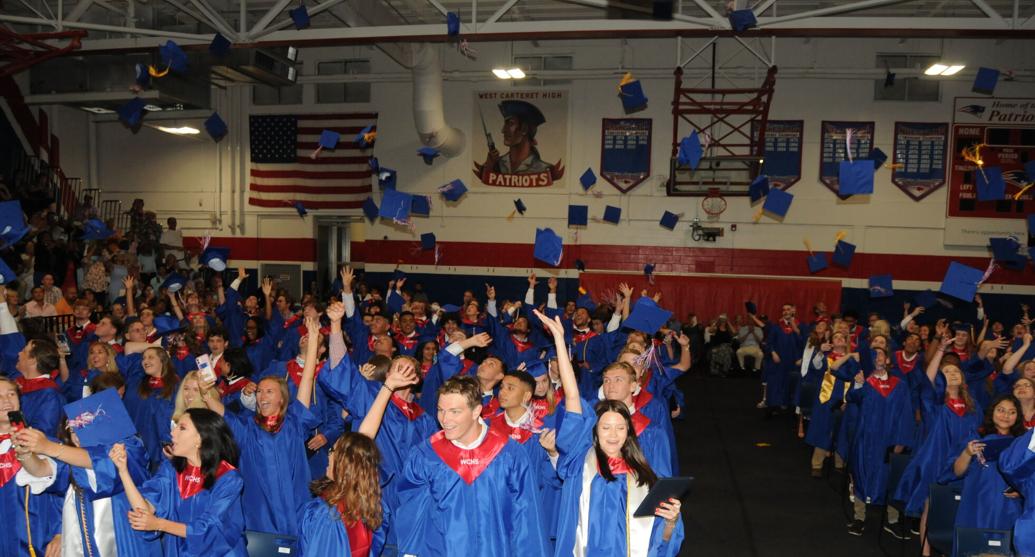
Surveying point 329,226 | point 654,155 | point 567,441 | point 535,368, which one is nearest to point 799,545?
point 535,368

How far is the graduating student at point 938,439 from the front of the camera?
5.74 meters

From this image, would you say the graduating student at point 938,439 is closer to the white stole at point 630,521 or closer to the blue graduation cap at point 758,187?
the white stole at point 630,521

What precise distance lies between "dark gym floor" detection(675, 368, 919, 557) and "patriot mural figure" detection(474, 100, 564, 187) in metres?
7.42

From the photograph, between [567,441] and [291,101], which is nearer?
[567,441]

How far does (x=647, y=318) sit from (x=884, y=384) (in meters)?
2.20

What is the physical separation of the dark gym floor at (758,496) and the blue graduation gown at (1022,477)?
1.85 meters

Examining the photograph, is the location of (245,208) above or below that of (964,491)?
above

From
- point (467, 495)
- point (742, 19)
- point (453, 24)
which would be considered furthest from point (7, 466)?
point (742, 19)

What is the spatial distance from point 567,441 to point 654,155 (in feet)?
46.3

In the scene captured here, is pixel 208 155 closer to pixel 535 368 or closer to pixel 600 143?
pixel 600 143

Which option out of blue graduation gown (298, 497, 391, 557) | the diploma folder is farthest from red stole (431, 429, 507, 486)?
the diploma folder

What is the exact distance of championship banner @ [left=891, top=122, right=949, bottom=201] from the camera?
16141 millimetres

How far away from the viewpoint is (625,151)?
17.1 m

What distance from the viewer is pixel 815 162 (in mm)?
16531
